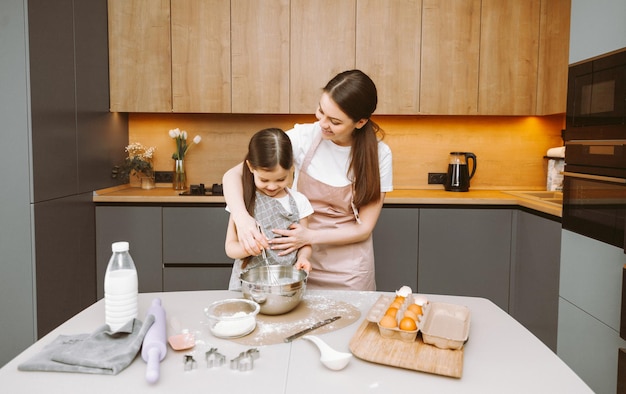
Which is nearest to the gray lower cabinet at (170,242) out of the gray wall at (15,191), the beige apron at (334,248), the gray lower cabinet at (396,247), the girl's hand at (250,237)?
the gray wall at (15,191)

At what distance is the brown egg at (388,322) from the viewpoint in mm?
1036

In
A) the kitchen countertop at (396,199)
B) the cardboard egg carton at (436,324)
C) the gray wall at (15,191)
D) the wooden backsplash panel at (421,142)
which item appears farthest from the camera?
the wooden backsplash panel at (421,142)

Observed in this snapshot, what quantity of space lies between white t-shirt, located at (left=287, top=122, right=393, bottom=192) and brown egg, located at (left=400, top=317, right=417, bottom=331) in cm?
84

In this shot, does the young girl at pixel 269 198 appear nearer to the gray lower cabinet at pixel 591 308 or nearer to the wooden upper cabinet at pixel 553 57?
the gray lower cabinet at pixel 591 308

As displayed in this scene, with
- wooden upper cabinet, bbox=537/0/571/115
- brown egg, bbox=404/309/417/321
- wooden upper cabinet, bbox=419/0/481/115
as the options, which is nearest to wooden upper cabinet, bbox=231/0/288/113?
wooden upper cabinet, bbox=419/0/481/115

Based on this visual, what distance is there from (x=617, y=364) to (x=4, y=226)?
270cm

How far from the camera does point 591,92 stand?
1.97 metres

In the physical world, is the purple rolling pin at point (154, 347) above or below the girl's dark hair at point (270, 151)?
below

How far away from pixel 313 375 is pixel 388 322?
214mm

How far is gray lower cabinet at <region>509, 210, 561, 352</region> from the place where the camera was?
2.48 meters

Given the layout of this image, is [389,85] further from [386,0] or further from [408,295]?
[408,295]

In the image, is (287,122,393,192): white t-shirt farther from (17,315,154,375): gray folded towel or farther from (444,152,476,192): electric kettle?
(444,152,476,192): electric kettle

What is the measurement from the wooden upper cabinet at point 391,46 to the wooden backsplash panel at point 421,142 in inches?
13.7

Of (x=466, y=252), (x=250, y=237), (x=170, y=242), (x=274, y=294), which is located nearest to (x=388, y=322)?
(x=274, y=294)
